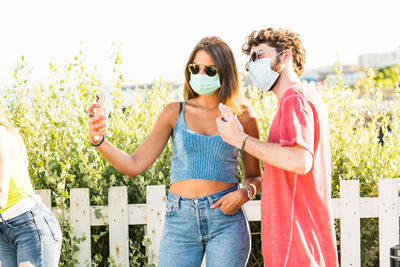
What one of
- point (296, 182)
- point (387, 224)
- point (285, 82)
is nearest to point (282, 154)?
point (296, 182)

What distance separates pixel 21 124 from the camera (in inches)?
174

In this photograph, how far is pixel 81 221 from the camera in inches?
155

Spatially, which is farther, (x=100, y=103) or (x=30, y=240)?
(x=30, y=240)

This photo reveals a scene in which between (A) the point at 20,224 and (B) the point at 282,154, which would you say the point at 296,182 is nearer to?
(B) the point at 282,154

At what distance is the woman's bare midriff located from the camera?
2.51m

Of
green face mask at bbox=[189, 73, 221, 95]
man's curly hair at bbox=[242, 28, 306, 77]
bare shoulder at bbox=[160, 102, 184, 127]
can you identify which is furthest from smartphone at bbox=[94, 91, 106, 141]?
man's curly hair at bbox=[242, 28, 306, 77]

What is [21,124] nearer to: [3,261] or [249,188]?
[3,261]

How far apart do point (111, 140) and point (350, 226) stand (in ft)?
6.55

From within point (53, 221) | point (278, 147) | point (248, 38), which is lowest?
point (53, 221)

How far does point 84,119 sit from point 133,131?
16.9 inches

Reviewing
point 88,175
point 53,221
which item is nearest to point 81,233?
point 88,175

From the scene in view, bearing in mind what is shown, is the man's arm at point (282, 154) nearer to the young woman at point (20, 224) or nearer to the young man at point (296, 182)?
the young man at point (296, 182)

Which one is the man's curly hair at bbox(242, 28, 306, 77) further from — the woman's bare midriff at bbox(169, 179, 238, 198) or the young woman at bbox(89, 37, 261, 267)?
the woman's bare midriff at bbox(169, 179, 238, 198)

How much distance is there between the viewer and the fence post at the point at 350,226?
153 inches
